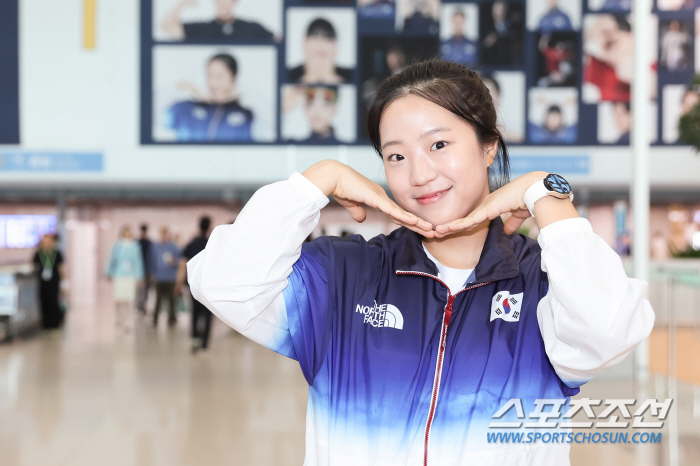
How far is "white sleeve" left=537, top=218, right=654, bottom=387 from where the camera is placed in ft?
3.55

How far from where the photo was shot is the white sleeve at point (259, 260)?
1230mm

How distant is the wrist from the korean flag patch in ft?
1.41

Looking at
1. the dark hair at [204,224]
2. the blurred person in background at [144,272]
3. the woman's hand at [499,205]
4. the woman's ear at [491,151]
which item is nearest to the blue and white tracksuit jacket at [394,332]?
the woman's hand at [499,205]

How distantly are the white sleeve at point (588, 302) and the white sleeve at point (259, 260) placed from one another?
0.50 meters

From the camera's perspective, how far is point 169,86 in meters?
13.3

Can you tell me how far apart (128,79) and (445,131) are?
44.0ft

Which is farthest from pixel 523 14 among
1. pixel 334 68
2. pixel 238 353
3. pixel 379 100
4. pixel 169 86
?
pixel 379 100

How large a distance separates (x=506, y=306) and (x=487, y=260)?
11cm

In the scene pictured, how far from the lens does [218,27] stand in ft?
44.0

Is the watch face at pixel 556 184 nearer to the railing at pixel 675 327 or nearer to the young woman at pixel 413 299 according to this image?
the young woman at pixel 413 299

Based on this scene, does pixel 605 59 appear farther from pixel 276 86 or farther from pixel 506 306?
pixel 506 306

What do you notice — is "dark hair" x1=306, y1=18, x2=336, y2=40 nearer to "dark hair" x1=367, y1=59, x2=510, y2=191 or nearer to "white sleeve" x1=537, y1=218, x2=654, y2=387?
"dark hair" x1=367, y1=59, x2=510, y2=191

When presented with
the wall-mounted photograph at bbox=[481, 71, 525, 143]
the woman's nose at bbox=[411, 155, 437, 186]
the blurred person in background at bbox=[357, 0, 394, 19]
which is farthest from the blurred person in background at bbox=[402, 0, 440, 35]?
the woman's nose at bbox=[411, 155, 437, 186]

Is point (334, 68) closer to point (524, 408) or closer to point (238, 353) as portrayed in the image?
point (238, 353)
